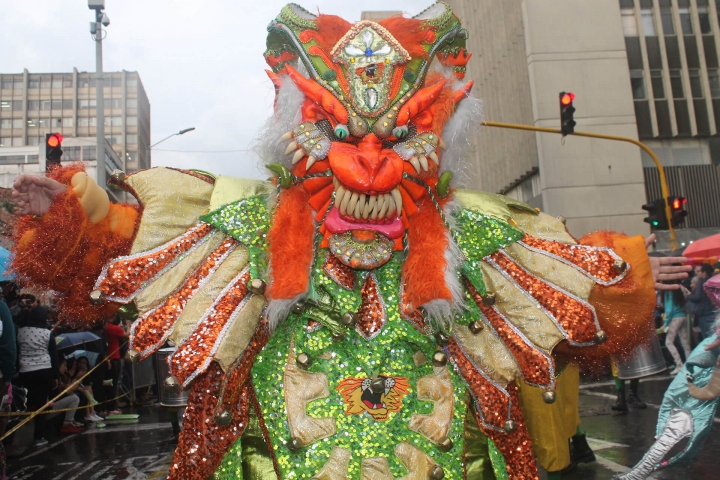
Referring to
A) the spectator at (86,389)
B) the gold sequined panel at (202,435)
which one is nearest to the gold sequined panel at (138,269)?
the gold sequined panel at (202,435)

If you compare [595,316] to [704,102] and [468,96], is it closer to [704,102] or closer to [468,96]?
[468,96]

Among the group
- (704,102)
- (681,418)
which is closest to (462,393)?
(681,418)

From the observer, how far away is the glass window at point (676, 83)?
19.0m

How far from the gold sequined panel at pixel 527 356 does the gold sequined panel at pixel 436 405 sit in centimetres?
23

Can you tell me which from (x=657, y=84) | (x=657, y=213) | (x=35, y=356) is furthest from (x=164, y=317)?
(x=657, y=84)

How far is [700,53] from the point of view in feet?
63.3

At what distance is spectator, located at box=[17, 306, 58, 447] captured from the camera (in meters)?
5.97

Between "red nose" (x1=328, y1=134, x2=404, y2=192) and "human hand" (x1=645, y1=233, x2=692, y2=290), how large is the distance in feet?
3.36

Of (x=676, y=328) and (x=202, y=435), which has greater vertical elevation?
(x=202, y=435)

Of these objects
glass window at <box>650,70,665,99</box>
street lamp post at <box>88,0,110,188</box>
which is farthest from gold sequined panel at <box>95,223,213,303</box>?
glass window at <box>650,70,665,99</box>

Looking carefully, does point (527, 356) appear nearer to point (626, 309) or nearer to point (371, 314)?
point (626, 309)

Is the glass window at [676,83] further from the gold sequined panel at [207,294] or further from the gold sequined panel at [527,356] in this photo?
the gold sequined panel at [207,294]

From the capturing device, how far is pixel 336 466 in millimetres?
1911

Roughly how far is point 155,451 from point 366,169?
4594 mm
